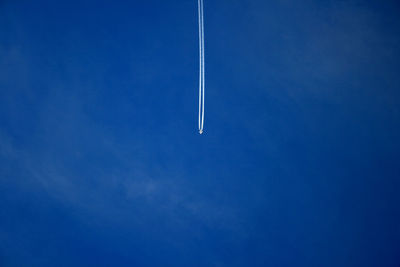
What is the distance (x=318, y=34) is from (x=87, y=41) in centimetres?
191

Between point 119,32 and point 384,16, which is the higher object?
point 384,16

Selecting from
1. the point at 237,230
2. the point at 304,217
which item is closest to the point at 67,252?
the point at 237,230

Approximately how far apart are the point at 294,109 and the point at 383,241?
1.45 metres

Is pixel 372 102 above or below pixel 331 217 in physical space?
above

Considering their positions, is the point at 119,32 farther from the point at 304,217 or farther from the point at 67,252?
the point at 304,217

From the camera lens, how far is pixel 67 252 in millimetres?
2623

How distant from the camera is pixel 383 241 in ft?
8.63

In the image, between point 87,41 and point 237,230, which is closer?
point 87,41

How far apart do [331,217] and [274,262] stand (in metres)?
0.65

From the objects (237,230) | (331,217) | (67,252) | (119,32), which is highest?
(119,32)

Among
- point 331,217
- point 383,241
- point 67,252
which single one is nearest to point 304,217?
point 331,217

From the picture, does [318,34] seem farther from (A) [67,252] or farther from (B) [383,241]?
(A) [67,252]

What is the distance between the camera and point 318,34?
7.97 ft

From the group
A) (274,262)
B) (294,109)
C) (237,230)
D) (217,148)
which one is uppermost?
(294,109)
